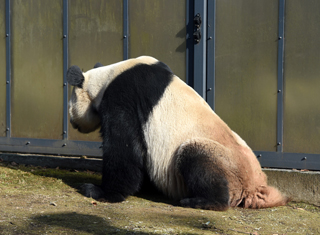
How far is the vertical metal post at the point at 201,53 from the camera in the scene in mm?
6395

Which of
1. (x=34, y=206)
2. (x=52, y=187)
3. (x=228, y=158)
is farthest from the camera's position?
(x=52, y=187)

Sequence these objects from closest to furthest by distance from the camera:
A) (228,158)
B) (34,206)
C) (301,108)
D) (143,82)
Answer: (34,206) < (228,158) < (143,82) < (301,108)

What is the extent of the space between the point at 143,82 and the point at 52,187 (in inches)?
75.5

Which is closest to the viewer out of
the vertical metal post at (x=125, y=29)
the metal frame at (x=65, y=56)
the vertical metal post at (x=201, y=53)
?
the vertical metal post at (x=201, y=53)

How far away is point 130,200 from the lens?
5250 millimetres

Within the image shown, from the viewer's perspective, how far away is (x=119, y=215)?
172 inches

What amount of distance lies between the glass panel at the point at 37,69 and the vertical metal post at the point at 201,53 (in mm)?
2463

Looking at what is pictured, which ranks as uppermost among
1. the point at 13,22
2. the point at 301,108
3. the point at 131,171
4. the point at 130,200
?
the point at 13,22

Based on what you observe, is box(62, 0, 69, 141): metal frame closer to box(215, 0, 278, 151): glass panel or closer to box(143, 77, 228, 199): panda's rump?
A: box(143, 77, 228, 199): panda's rump

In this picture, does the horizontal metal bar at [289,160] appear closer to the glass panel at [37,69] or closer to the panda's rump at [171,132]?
the panda's rump at [171,132]

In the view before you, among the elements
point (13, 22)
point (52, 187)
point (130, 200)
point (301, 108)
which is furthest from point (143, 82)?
point (13, 22)

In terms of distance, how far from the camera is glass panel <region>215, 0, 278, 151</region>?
20.1 ft

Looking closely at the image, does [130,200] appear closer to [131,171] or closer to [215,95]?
[131,171]

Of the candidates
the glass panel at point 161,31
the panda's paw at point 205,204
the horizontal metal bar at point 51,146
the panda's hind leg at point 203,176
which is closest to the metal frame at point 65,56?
the horizontal metal bar at point 51,146
